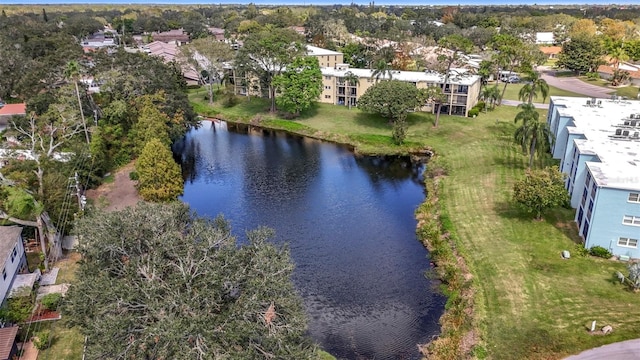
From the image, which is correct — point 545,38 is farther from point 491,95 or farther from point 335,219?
point 335,219

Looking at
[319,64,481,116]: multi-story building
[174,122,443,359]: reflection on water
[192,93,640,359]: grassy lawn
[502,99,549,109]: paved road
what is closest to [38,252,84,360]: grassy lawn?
[174,122,443,359]: reflection on water

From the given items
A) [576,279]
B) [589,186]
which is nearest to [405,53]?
[589,186]

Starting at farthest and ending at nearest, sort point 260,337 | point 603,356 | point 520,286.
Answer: point 520,286
point 603,356
point 260,337

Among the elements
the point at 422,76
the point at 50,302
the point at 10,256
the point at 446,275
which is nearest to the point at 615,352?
the point at 446,275

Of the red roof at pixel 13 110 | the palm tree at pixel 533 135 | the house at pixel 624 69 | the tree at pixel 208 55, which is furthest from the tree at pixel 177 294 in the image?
the house at pixel 624 69

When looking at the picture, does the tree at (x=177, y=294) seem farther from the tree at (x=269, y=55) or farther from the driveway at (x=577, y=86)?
the driveway at (x=577, y=86)

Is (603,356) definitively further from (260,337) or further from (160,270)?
(160,270)
